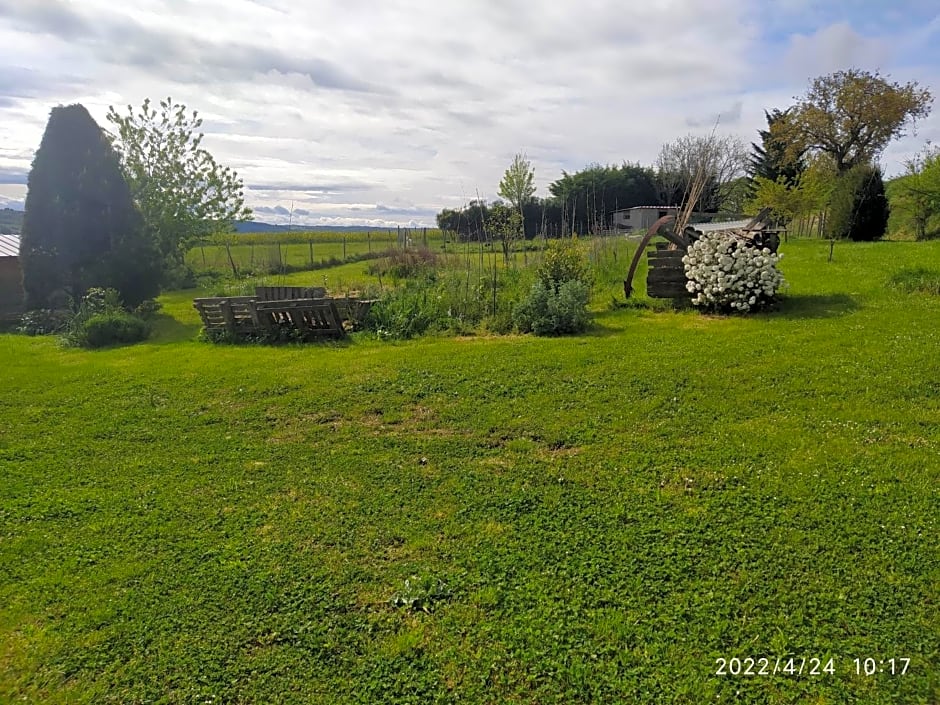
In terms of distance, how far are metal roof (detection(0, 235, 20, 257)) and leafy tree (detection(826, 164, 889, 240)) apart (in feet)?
76.9

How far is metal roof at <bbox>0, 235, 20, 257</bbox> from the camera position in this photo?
1366 cm

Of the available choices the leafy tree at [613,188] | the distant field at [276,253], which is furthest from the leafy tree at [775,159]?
the distant field at [276,253]

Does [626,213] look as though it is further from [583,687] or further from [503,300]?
[583,687]

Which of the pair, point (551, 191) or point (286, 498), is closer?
point (286, 498)

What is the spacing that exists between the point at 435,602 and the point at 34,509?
306 centimetres

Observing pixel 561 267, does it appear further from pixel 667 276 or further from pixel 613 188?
pixel 613 188

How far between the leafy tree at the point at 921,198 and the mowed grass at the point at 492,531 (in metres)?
16.3

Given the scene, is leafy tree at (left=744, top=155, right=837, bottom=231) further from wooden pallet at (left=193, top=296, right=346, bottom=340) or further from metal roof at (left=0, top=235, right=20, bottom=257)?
metal roof at (left=0, top=235, right=20, bottom=257)

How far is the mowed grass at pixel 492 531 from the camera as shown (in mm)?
2438

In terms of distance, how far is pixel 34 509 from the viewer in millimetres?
3865

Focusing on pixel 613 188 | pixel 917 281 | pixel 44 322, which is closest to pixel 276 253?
pixel 44 322

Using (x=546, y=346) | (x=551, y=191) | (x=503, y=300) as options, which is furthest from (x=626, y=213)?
(x=546, y=346)

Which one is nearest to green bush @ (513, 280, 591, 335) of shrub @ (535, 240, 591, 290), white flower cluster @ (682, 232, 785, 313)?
shrub @ (535, 240, 591, 290)

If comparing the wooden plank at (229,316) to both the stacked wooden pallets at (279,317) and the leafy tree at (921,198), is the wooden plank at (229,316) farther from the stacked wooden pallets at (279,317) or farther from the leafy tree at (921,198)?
the leafy tree at (921,198)
